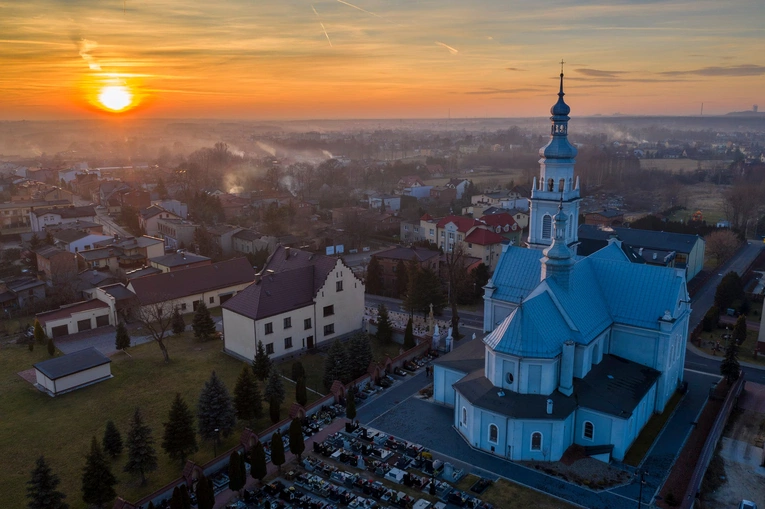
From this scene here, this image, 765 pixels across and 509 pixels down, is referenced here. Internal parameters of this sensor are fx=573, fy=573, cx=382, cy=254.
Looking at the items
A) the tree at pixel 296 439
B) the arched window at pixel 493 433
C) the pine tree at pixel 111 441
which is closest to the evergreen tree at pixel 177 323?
the pine tree at pixel 111 441

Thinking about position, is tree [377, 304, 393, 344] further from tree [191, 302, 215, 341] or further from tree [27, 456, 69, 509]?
tree [27, 456, 69, 509]

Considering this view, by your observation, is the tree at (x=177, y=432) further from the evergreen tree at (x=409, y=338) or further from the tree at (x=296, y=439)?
the evergreen tree at (x=409, y=338)

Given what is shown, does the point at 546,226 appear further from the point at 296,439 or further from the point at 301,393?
the point at 296,439

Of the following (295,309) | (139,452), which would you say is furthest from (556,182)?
(139,452)

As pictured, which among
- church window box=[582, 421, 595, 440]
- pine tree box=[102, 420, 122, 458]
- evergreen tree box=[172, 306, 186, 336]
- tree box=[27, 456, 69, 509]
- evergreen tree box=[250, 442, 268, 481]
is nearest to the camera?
tree box=[27, 456, 69, 509]

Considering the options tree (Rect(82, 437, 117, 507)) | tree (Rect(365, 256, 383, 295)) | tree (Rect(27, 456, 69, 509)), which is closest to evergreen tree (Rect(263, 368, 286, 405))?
tree (Rect(82, 437, 117, 507))

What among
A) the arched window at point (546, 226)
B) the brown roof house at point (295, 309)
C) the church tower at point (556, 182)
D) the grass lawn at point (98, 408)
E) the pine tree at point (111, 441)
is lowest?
the grass lawn at point (98, 408)
